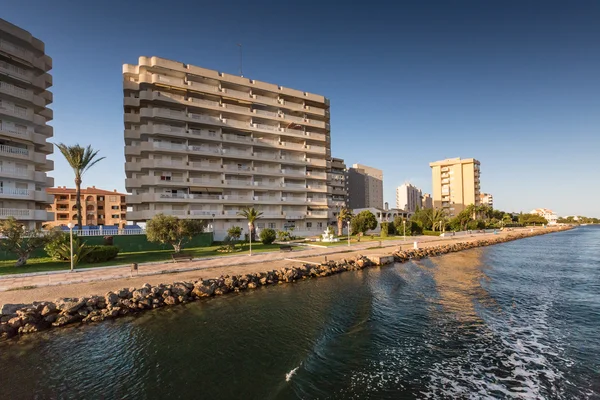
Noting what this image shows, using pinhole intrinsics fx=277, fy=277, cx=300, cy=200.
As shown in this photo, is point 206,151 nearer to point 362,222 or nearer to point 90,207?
point 362,222

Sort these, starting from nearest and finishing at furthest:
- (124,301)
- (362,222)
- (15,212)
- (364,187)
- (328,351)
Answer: (328,351) → (124,301) → (15,212) → (362,222) → (364,187)

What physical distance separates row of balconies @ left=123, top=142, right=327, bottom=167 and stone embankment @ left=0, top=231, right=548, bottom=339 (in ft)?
119

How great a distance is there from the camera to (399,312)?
16125 millimetres

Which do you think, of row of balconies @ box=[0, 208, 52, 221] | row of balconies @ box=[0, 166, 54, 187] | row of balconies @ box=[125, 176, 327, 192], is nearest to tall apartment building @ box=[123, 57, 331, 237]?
row of balconies @ box=[125, 176, 327, 192]

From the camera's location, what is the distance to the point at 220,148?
54.3 m

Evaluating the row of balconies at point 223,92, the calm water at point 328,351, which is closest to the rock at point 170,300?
the calm water at point 328,351

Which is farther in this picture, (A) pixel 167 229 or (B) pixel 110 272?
(A) pixel 167 229

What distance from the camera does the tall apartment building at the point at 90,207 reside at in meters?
78.9

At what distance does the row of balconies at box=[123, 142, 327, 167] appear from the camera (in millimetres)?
49188

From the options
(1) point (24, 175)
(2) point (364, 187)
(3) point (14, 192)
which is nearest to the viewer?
(3) point (14, 192)

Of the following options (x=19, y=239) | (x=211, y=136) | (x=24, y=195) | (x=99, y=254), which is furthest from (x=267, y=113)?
(x=19, y=239)

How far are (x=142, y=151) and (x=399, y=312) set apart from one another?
5011 cm

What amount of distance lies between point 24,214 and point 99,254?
1924 cm

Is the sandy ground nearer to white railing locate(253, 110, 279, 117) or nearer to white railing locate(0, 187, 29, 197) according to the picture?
white railing locate(0, 187, 29, 197)
